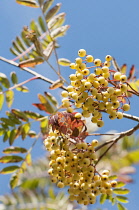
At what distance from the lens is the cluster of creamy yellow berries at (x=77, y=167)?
5.19ft

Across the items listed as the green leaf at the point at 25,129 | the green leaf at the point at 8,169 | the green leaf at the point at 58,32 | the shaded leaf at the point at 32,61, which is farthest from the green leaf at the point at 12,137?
the green leaf at the point at 58,32

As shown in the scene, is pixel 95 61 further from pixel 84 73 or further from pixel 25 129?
pixel 25 129

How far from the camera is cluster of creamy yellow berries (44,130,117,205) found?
1.58 metres

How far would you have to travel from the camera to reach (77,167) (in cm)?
159

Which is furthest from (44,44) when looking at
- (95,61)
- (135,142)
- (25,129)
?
(135,142)

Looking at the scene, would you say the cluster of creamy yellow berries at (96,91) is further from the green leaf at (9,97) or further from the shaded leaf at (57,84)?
the green leaf at (9,97)

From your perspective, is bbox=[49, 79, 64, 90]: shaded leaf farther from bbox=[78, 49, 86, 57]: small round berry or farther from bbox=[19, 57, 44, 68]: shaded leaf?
bbox=[78, 49, 86, 57]: small round berry

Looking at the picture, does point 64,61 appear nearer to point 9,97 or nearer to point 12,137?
point 9,97

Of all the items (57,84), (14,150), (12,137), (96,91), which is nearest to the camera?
(96,91)

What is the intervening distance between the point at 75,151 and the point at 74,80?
349 mm

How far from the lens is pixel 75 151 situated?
164 centimetres

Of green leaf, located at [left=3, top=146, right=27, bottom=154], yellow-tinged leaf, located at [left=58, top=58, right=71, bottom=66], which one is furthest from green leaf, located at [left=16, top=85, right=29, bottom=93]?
green leaf, located at [left=3, top=146, right=27, bottom=154]

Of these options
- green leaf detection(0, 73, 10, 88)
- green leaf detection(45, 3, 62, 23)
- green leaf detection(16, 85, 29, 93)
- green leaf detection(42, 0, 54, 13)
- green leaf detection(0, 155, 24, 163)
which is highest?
green leaf detection(42, 0, 54, 13)

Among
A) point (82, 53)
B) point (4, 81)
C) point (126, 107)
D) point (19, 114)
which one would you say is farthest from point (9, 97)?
point (126, 107)
